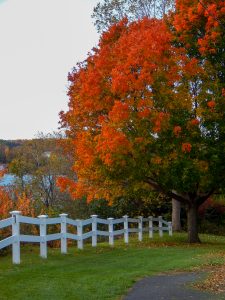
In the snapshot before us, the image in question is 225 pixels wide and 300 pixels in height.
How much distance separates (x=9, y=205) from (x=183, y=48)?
9.67 meters

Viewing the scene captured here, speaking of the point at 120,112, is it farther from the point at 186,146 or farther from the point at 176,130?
the point at 186,146

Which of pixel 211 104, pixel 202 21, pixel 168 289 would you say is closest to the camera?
pixel 168 289

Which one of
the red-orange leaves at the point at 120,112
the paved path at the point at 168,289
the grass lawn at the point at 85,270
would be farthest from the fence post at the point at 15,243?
the red-orange leaves at the point at 120,112

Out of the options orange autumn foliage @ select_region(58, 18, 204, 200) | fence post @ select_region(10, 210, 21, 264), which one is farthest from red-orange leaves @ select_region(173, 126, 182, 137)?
fence post @ select_region(10, 210, 21, 264)

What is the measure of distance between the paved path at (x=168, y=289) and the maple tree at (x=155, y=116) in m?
9.53

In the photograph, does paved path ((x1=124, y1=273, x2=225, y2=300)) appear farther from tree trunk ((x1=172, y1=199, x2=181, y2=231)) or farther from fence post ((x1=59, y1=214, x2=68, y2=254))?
tree trunk ((x1=172, y1=199, x2=181, y2=231))

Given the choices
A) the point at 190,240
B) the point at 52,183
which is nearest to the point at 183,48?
the point at 190,240

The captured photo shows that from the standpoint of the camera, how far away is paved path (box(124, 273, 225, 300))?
9.68 m

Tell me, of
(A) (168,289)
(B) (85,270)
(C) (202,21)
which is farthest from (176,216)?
(A) (168,289)

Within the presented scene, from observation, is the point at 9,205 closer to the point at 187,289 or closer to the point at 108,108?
the point at 108,108

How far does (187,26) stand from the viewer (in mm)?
23312

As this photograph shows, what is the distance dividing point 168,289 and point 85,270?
3131mm

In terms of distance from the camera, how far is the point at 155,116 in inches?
850

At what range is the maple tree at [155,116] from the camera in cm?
2178
